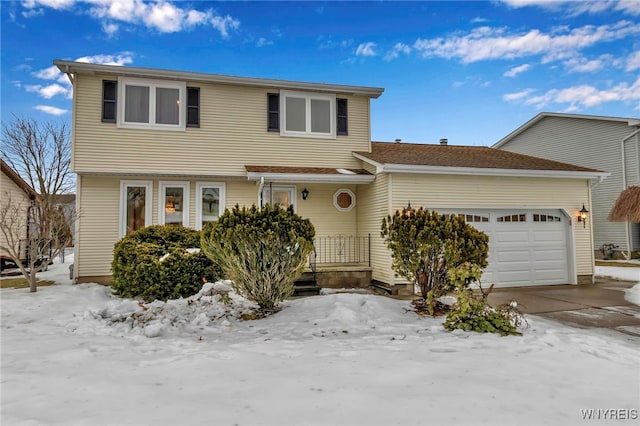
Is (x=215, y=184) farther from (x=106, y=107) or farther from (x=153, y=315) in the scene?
(x=153, y=315)

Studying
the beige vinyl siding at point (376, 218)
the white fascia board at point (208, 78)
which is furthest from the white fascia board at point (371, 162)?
the white fascia board at point (208, 78)

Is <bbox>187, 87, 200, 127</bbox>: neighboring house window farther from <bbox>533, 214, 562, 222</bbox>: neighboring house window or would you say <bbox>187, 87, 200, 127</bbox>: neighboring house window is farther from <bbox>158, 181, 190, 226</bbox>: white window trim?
<bbox>533, 214, 562, 222</bbox>: neighboring house window

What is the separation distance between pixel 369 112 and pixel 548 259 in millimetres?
6789

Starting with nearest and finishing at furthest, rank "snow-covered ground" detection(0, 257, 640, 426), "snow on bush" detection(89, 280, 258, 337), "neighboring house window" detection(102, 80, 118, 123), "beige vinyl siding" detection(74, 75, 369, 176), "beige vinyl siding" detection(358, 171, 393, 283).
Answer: "snow-covered ground" detection(0, 257, 640, 426), "snow on bush" detection(89, 280, 258, 337), "beige vinyl siding" detection(358, 171, 393, 283), "beige vinyl siding" detection(74, 75, 369, 176), "neighboring house window" detection(102, 80, 118, 123)

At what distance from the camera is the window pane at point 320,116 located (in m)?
11.0

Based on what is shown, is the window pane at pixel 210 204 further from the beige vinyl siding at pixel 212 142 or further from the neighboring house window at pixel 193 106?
the neighboring house window at pixel 193 106

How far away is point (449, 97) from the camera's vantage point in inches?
711

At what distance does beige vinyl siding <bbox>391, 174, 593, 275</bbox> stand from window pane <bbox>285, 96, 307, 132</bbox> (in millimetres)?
3541

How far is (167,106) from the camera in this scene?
10.0 meters

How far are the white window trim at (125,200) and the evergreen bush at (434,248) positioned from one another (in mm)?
7015

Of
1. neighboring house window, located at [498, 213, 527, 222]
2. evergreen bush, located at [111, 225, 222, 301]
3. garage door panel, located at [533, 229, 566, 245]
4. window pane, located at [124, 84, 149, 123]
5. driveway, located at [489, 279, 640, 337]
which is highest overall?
window pane, located at [124, 84, 149, 123]

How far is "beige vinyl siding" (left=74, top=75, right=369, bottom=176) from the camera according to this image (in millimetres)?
9461

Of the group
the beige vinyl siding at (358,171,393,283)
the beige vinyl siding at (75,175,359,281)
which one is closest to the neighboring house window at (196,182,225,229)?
the beige vinyl siding at (75,175,359,281)

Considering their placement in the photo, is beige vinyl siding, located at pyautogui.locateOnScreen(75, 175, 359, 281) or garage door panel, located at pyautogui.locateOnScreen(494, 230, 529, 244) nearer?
beige vinyl siding, located at pyautogui.locateOnScreen(75, 175, 359, 281)
